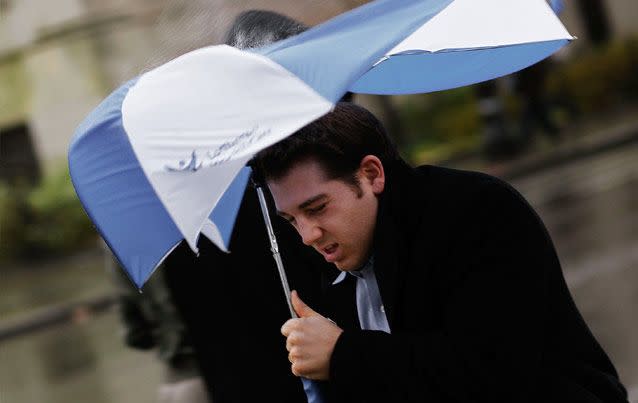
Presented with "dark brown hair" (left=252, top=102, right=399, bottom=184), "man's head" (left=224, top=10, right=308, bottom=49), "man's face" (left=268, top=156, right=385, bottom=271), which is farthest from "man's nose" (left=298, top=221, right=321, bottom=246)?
"man's head" (left=224, top=10, right=308, bottom=49)

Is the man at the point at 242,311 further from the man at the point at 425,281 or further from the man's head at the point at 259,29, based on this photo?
the man at the point at 425,281

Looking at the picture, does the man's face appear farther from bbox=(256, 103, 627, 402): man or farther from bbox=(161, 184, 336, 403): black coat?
bbox=(161, 184, 336, 403): black coat

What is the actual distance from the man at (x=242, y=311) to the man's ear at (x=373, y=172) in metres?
0.49

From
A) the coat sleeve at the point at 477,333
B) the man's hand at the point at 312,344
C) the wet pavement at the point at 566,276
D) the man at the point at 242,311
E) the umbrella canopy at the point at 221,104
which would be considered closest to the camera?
the umbrella canopy at the point at 221,104

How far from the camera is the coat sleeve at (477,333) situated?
7.37ft

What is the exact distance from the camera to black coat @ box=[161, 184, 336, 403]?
308cm

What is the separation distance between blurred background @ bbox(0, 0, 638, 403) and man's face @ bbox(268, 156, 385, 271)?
23.0 feet

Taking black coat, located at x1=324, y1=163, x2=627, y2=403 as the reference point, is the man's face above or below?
above

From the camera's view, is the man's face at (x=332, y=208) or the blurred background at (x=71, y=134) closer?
the man's face at (x=332, y=208)

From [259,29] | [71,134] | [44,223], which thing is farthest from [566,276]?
[71,134]

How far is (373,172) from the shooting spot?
242cm

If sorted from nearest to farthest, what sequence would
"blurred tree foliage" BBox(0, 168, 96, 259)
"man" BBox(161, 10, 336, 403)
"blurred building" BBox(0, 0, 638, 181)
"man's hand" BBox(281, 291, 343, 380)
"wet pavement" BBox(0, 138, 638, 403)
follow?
"man's hand" BBox(281, 291, 343, 380) < "man" BBox(161, 10, 336, 403) < "wet pavement" BBox(0, 138, 638, 403) < "blurred tree foliage" BBox(0, 168, 96, 259) < "blurred building" BBox(0, 0, 638, 181)

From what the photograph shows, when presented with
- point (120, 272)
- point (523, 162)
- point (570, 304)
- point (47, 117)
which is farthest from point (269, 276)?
point (47, 117)

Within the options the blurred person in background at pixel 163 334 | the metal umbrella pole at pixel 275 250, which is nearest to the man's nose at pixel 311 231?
the metal umbrella pole at pixel 275 250
